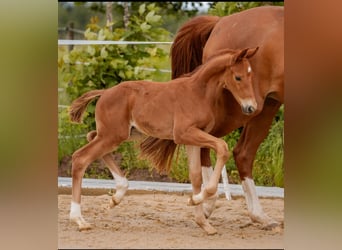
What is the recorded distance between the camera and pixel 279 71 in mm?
3529

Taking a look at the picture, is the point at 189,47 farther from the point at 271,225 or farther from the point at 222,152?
the point at 271,225

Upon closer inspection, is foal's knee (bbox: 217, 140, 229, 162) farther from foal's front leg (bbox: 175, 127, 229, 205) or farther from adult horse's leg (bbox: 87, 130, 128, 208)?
adult horse's leg (bbox: 87, 130, 128, 208)

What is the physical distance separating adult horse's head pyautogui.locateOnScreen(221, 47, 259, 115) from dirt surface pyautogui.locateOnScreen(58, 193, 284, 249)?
80 cm

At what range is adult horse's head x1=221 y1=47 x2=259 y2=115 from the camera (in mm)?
3285

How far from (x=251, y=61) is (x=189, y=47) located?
0.57 m

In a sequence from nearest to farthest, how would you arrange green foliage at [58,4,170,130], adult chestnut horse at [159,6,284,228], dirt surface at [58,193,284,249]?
adult chestnut horse at [159,6,284,228] < dirt surface at [58,193,284,249] < green foliage at [58,4,170,130]

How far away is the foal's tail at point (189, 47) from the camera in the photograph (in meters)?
3.97

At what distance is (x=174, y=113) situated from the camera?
135 inches

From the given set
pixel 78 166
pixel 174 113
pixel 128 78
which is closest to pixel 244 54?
pixel 174 113

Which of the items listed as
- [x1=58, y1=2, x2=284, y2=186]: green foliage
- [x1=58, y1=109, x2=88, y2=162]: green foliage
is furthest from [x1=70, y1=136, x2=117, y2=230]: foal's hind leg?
[x1=58, y1=109, x2=88, y2=162]: green foliage
